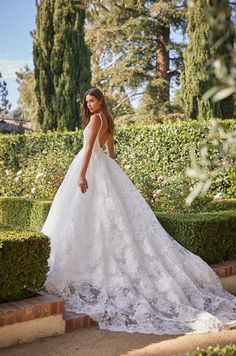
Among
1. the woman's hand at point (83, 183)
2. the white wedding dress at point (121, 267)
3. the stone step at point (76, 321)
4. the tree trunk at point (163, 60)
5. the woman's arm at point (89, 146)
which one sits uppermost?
the tree trunk at point (163, 60)

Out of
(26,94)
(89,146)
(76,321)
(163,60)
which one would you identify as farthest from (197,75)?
(26,94)

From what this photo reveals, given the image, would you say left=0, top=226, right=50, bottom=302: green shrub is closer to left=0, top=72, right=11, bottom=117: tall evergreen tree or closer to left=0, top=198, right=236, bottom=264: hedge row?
left=0, top=198, right=236, bottom=264: hedge row

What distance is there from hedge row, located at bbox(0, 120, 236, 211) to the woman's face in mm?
2853

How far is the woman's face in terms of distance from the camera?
4.91 meters

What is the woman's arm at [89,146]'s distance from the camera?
4.70 m

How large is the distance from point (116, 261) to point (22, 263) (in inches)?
37.9

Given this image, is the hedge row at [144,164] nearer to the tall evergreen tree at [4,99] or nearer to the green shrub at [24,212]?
the green shrub at [24,212]

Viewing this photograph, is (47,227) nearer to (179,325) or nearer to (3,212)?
(179,325)

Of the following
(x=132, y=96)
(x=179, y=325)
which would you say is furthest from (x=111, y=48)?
(x=179, y=325)

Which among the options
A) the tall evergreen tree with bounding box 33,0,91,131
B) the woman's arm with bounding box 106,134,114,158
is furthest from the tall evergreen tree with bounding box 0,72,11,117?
the woman's arm with bounding box 106,134,114,158

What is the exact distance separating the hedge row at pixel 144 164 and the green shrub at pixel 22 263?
3724 millimetres

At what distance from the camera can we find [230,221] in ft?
17.8

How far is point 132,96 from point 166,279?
1779 centimetres

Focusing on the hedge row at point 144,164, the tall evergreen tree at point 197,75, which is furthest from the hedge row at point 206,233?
the tall evergreen tree at point 197,75
